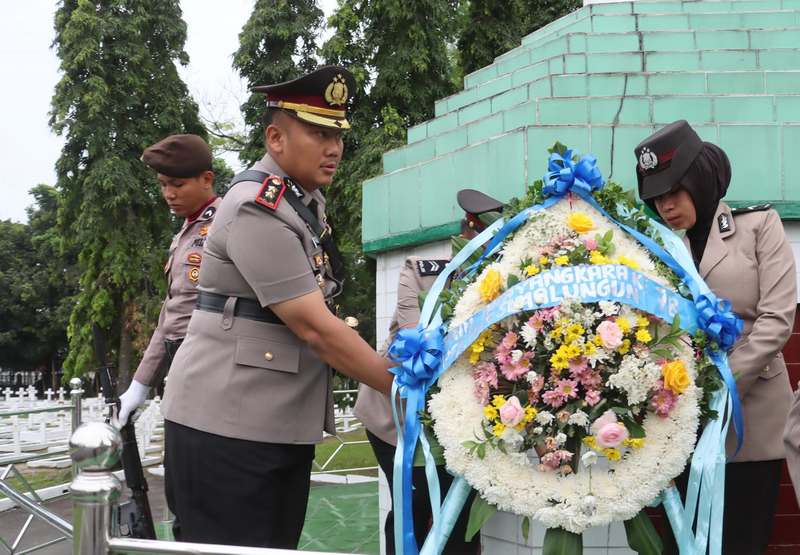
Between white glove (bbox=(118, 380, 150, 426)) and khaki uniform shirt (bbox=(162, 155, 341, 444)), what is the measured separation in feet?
5.22

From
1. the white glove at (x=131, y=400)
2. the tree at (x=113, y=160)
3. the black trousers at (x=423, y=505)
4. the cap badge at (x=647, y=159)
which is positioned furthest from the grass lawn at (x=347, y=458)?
the tree at (x=113, y=160)

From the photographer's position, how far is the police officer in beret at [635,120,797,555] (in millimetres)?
2705

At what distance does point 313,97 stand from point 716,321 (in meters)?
1.28

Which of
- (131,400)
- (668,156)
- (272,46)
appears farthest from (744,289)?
(272,46)

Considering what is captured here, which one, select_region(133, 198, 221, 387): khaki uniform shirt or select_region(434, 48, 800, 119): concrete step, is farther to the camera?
select_region(434, 48, 800, 119): concrete step

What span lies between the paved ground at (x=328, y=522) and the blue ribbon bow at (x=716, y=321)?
10.8ft

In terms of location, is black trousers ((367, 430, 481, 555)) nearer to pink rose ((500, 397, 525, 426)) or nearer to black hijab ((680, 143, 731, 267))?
black hijab ((680, 143, 731, 267))

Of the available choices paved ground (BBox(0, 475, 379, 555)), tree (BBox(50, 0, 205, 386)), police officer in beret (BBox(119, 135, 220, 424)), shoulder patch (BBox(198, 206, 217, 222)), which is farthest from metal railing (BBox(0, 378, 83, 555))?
tree (BBox(50, 0, 205, 386))

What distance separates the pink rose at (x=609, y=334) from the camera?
77.5 inches

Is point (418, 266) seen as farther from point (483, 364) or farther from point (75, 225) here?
point (75, 225)

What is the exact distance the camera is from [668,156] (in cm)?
271

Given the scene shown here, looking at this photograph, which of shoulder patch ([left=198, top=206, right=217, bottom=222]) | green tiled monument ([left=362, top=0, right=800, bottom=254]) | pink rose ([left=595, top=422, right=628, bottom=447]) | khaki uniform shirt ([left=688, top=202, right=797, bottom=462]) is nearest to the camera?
pink rose ([left=595, top=422, right=628, bottom=447])

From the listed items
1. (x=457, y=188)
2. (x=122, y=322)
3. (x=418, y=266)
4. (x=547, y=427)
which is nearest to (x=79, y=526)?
(x=547, y=427)

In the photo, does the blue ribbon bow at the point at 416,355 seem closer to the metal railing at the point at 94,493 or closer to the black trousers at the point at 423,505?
the metal railing at the point at 94,493
